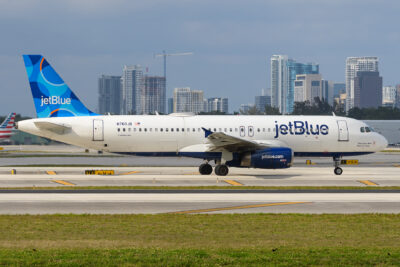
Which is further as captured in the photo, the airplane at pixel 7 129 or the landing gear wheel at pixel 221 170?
the airplane at pixel 7 129

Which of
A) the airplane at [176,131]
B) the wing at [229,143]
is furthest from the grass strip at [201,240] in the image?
the airplane at [176,131]

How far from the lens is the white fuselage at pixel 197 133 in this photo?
1610 inches

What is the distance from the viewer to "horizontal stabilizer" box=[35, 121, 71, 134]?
40316mm

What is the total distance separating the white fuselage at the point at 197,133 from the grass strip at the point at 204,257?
86.4 ft

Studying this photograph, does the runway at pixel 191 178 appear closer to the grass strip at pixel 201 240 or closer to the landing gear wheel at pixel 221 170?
the landing gear wheel at pixel 221 170

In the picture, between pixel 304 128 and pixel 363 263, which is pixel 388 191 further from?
pixel 363 263

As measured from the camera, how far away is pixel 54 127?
40719mm

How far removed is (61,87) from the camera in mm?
42594

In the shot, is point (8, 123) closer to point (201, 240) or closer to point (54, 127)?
point (54, 127)

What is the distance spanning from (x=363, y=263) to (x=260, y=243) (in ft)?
10.5

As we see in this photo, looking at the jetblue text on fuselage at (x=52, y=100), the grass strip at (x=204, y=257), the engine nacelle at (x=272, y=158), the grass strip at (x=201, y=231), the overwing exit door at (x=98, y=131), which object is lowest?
the grass strip at (x=201, y=231)

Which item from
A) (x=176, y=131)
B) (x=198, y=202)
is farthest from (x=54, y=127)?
(x=198, y=202)

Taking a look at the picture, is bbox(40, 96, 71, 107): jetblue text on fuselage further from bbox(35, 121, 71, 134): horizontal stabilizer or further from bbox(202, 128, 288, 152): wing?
bbox(202, 128, 288, 152): wing

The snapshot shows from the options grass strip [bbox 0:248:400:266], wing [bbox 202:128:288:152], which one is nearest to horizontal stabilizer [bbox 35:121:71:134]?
wing [bbox 202:128:288:152]
